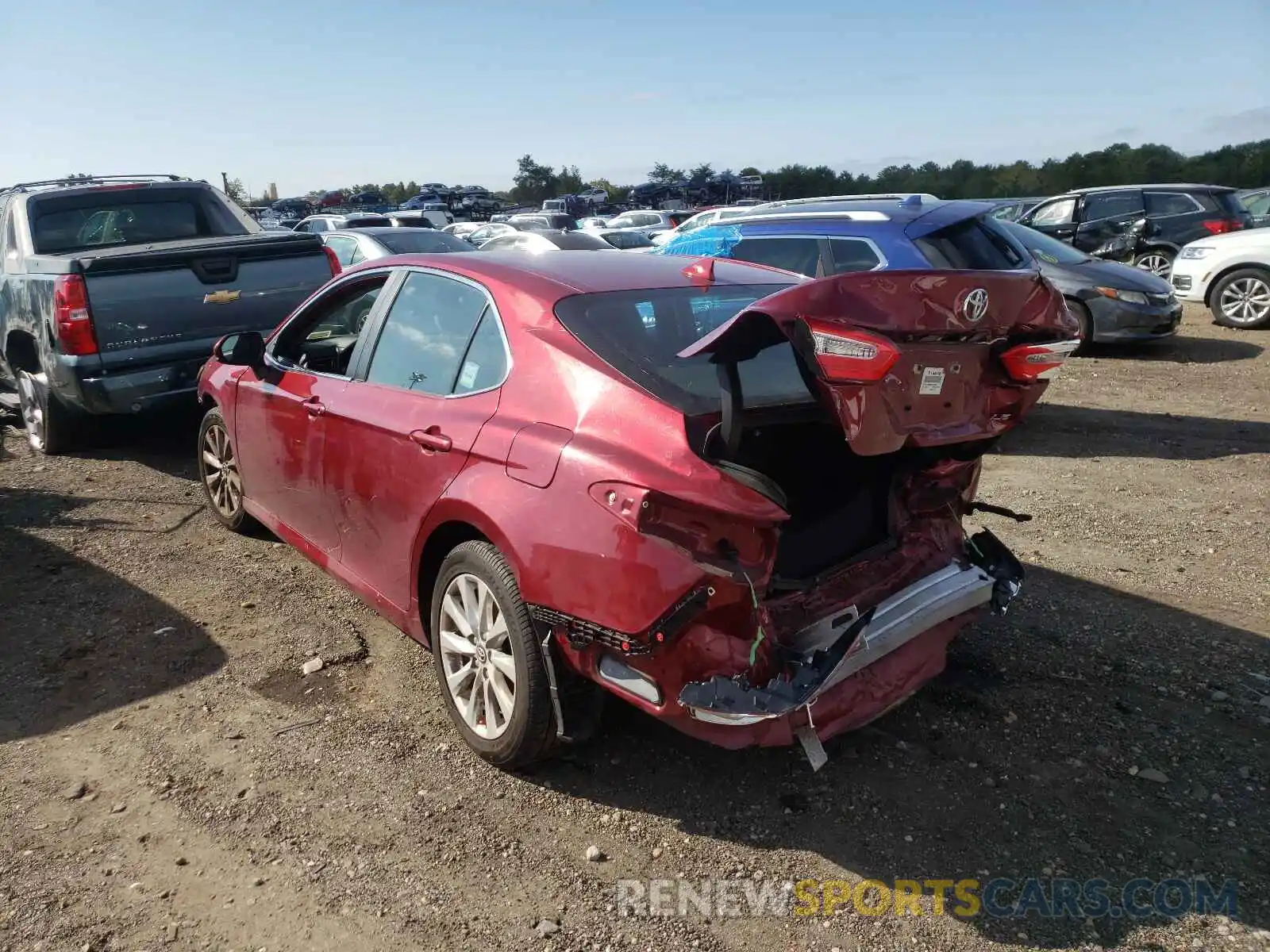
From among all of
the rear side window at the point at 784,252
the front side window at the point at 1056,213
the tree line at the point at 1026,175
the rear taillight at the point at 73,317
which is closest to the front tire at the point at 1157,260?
the front side window at the point at 1056,213

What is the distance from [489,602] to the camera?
316 centimetres

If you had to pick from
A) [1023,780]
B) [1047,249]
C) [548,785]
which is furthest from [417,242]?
[1023,780]

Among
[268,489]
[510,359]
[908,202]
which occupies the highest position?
[908,202]

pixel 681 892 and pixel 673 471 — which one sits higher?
pixel 673 471

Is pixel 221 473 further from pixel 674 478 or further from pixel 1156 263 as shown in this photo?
pixel 1156 263

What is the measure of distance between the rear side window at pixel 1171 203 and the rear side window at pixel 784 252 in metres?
10.3

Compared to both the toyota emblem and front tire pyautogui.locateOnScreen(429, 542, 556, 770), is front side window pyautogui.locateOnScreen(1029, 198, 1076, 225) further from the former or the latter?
front tire pyautogui.locateOnScreen(429, 542, 556, 770)

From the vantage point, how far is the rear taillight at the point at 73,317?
6113 millimetres

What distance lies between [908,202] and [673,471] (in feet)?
18.2

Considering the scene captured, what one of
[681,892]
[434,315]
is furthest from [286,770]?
[434,315]

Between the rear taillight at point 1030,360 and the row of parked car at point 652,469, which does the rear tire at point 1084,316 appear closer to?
the row of parked car at point 652,469

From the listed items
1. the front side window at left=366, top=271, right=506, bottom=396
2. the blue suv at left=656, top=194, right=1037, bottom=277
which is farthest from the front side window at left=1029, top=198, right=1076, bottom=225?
the front side window at left=366, top=271, right=506, bottom=396

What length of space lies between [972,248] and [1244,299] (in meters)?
7.44

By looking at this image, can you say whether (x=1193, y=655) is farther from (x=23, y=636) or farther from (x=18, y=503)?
(x=18, y=503)
